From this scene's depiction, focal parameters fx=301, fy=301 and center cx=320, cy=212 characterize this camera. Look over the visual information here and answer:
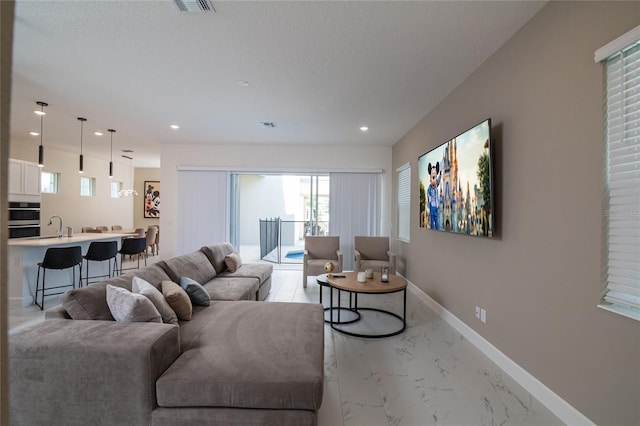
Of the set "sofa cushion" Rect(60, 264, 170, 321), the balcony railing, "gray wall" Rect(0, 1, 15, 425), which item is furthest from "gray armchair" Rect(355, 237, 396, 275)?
"gray wall" Rect(0, 1, 15, 425)

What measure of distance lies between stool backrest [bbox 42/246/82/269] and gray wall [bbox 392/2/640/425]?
197 inches

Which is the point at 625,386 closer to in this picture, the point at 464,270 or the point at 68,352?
the point at 464,270

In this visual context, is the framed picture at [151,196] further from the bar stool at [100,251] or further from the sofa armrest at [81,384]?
the sofa armrest at [81,384]

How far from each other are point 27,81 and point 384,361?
15.5 feet

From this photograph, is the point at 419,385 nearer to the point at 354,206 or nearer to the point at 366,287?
the point at 366,287

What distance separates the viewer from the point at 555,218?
6.52 ft

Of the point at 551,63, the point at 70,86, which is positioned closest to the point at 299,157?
the point at 70,86

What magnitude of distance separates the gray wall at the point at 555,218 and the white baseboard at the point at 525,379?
0.15 ft

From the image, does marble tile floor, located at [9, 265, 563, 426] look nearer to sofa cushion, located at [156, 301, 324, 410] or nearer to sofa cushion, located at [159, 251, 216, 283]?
sofa cushion, located at [156, 301, 324, 410]

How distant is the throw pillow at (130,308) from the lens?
6.18 feet

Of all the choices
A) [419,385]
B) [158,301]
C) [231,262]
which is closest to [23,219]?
[231,262]

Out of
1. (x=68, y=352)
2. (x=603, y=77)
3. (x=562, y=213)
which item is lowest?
(x=68, y=352)

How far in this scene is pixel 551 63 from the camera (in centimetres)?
203

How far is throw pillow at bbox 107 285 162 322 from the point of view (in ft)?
6.18
